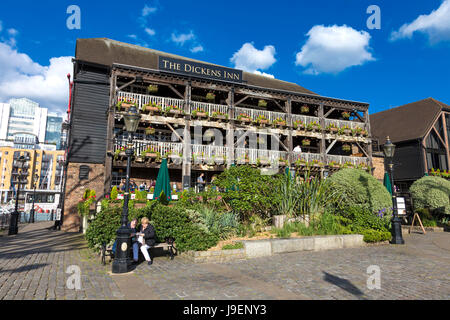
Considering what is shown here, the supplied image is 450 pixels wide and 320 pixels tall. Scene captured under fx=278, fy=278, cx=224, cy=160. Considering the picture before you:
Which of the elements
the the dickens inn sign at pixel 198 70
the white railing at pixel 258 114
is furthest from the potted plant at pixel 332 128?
the the dickens inn sign at pixel 198 70

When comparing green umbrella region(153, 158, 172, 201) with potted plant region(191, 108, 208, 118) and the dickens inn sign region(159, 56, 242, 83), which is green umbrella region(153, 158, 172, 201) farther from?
the dickens inn sign region(159, 56, 242, 83)

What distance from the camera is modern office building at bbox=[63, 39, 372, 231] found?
16312 millimetres

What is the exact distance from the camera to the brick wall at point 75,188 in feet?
54.1

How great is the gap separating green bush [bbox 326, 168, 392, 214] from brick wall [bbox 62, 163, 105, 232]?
13554mm

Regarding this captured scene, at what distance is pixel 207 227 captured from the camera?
793cm

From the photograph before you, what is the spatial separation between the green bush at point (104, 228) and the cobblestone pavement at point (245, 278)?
0.59m

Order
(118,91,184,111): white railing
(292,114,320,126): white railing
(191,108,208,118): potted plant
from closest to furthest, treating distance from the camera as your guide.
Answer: (118,91,184,111): white railing → (191,108,208,118): potted plant → (292,114,320,126): white railing

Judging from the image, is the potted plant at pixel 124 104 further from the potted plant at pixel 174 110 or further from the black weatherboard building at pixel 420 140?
the black weatherboard building at pixel 420 140

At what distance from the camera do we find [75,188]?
55.5 ft

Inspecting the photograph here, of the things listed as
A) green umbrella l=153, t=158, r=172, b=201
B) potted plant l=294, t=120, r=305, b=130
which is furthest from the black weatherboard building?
green umbrella l=153, t=158, r=172, b=201

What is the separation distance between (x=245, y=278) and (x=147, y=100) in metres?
13.8
